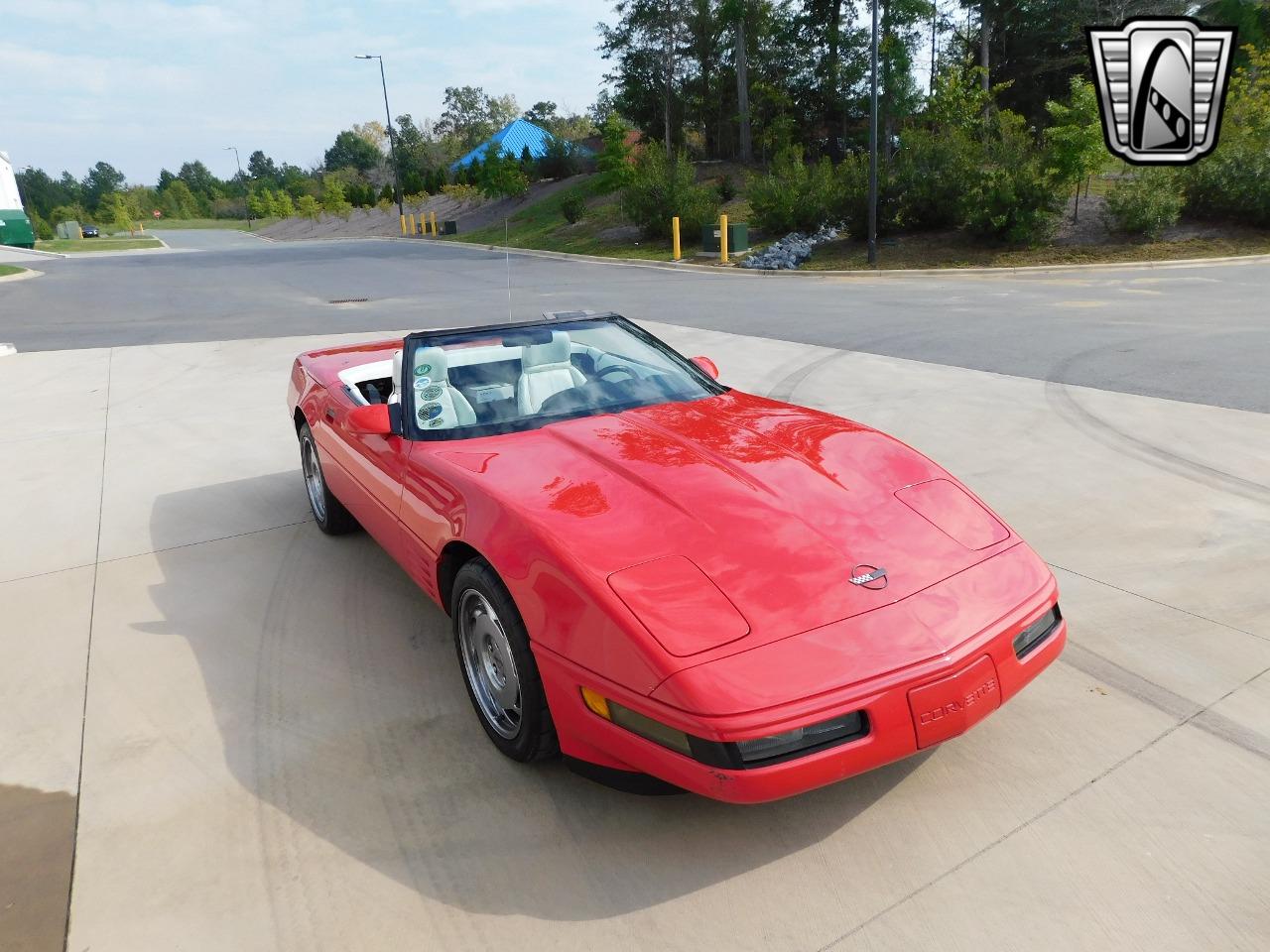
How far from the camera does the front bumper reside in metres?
2.24

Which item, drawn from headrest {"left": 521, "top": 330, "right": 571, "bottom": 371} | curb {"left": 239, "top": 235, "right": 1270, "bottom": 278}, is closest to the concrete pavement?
headrest {"left": 521, "top": 330, "right": 571, "bottom": 371}

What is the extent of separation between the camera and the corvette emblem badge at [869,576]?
2.54 m

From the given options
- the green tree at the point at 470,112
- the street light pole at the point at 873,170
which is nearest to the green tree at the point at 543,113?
the green tree at the point at 470,112

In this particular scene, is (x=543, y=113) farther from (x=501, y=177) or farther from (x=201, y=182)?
(x=201, y=182)

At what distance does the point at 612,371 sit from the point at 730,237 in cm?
2289

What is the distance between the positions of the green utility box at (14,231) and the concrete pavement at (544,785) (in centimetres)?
6162

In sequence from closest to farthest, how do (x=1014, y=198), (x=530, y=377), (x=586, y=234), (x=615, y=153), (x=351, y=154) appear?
1. (x=530, y=377)
2. (x=1014, y=198)
3. (x=615, y=153)
4. (x=586, y=234)
5. (x=351, y=154)

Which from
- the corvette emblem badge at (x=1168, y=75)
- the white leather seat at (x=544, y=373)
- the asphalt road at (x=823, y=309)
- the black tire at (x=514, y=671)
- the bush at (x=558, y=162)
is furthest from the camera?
the bush at (x=558, y=162)

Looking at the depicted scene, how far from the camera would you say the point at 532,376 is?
13.1 ft

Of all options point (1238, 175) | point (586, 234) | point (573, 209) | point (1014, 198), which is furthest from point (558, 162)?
point (1238, 175)

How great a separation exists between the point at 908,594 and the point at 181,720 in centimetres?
267

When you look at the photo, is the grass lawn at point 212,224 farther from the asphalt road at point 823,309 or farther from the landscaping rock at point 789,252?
the landscaping rock at point 789,252

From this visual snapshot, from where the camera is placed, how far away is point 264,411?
27.0 feet

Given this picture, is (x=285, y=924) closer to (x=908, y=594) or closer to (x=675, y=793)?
(x=675, y=793)
